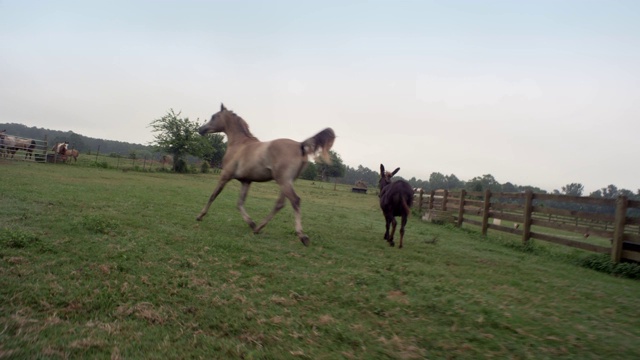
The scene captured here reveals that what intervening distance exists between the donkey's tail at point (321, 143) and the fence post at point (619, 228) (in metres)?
6.00

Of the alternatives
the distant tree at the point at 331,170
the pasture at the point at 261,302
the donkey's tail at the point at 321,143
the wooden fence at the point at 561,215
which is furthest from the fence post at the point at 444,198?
the distant tree at the point at 331,170

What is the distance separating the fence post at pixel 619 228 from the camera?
274 inches

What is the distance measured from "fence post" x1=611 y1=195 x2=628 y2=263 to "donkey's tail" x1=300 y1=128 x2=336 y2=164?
6.00 meters

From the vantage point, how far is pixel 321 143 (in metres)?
6.36

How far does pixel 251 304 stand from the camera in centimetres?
289

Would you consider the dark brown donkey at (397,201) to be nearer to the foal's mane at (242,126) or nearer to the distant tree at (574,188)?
the foal's mane at (242,126)

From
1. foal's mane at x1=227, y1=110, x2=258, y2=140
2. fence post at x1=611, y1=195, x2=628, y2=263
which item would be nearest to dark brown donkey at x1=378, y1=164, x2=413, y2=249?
foal's mane at x1=227, y1=110, x2=258, y2=140

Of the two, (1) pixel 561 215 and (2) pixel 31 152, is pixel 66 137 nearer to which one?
(2) pixel 31 152

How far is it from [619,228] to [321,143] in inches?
246

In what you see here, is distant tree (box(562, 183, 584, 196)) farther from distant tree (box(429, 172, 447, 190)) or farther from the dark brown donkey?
the dark brown donkey

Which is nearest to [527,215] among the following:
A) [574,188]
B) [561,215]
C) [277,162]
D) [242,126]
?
[561,215]

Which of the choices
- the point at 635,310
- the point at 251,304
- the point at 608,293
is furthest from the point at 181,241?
the point at 608,293

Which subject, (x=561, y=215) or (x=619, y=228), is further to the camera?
(x=561, y=215)

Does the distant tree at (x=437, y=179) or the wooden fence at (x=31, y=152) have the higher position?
the distant tree at (x=437, y=179)
